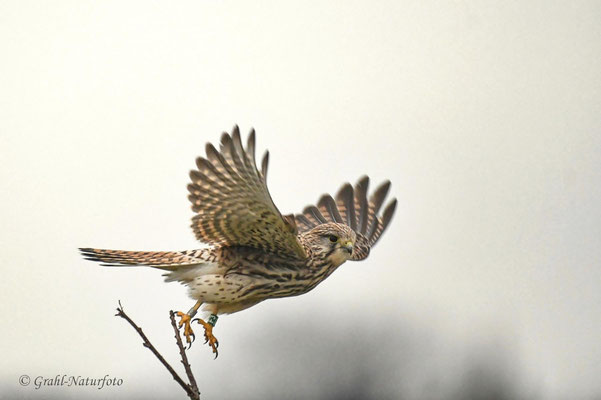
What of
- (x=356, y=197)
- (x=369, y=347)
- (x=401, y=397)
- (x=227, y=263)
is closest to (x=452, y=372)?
(x=401, y=397)

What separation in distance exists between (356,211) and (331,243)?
6.40 ft

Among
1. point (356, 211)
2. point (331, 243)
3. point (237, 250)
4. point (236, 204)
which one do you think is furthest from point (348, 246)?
point (356, 211)

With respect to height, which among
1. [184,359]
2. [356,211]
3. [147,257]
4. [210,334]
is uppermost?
[356,211]

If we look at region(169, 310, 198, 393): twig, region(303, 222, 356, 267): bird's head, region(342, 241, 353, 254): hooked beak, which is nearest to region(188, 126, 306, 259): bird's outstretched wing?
region(303, 222, 356, 267): bird's head

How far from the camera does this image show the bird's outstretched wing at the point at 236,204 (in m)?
6.20

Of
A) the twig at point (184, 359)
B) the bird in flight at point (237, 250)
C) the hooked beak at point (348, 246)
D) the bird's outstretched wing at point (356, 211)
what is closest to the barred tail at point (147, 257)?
the bird in flight at point (237, 250)

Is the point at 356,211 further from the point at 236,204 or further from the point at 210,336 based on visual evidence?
the point at 210,336

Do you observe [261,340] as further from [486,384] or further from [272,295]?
[272,295]

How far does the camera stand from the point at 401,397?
113 feet

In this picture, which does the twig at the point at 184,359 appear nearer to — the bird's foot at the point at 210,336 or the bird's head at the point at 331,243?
the bird's foot at the point at 210,336

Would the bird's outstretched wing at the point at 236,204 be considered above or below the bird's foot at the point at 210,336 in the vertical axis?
above

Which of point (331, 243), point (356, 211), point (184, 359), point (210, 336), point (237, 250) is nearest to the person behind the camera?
point (184, 359)

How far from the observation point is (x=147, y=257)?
21.4 feet

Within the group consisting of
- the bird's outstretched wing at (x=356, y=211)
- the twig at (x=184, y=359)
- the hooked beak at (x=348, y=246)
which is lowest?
the twig at (x=184, y=359)
